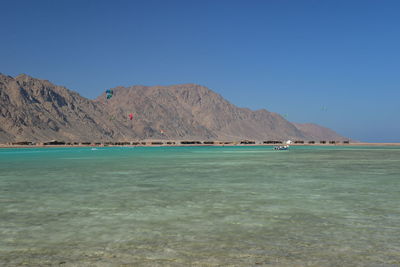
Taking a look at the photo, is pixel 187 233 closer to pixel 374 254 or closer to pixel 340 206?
pixel 374 254

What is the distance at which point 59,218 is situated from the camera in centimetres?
1423

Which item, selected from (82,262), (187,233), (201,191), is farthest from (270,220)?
(201,191)

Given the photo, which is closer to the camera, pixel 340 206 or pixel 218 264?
pixel 218 264

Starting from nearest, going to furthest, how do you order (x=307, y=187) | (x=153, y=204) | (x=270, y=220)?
1. (x=270, y=220)
2. (x=153, y=204)
3. (x=307, y=187)

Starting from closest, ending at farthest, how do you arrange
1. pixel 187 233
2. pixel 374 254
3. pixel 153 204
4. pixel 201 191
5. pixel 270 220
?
pixel 374 254 < pixel 187 233 < pixel 270 220 < pixel 153 204 < pixel 201 191

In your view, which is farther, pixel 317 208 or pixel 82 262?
pixel 317 208

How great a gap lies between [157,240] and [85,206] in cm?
674

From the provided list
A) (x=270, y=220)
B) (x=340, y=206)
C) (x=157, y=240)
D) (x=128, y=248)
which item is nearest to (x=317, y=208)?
(x=340, y=206)

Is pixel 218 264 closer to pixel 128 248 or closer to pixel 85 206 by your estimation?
pixel 128 248

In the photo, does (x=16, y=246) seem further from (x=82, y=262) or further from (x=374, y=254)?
(x=374, y=254)

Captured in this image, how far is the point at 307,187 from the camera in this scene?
76.5 feet

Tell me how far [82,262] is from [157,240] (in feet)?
7.74

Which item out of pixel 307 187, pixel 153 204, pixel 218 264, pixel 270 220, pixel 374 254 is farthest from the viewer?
pixel 307 187

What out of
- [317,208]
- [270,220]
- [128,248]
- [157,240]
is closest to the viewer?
[128,248]
